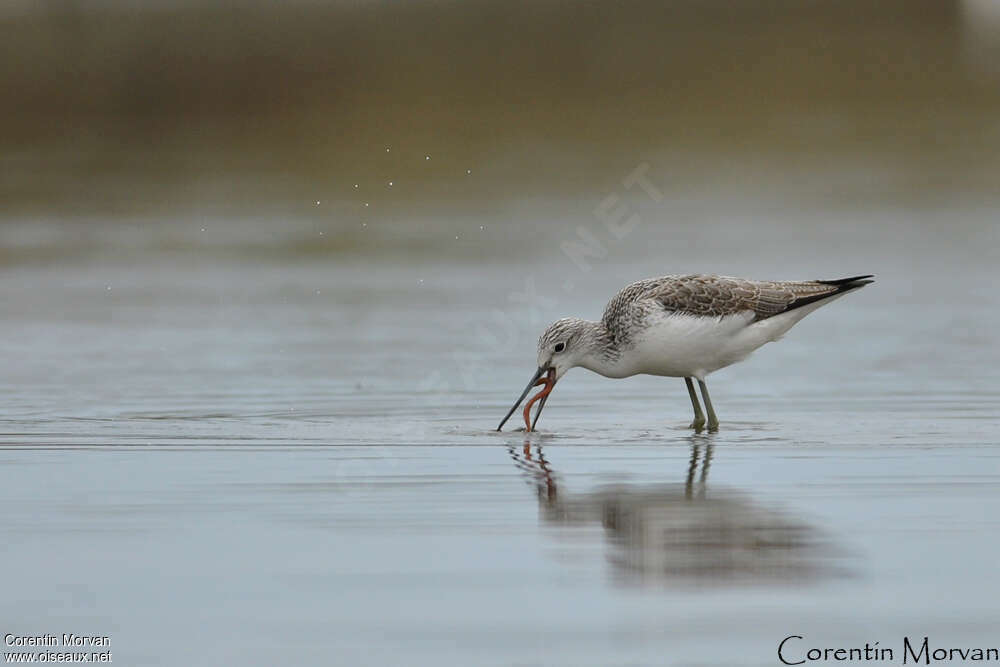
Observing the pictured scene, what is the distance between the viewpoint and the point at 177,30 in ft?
141

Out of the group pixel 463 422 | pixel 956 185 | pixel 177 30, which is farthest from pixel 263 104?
pixel 463 422

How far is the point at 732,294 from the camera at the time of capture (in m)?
13.8

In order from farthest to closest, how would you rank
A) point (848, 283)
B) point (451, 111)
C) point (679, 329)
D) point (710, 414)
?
point (451, 111), point (848, 283), point (679, 329), point (710, 414)

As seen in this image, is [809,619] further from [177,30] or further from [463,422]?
[177,30]

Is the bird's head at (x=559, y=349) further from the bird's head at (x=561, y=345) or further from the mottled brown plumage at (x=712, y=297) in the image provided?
the mottled brown plumage at (x=712, y=297)

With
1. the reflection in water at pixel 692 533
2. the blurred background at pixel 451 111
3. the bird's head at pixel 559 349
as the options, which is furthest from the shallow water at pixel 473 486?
the blurred background at pixel 451 111

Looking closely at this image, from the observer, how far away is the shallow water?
7871 millimetres

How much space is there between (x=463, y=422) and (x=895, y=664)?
6.51 metres

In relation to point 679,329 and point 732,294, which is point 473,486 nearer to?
point 679,329

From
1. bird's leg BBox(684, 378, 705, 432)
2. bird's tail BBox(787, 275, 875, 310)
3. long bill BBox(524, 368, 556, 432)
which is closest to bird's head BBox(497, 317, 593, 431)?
long bill BBox(524, 368, 556, 432)

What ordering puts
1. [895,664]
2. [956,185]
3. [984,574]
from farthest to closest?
[956,185]
[984,574]
[895,664]

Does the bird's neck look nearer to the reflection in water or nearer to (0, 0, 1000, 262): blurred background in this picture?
the reflection in water

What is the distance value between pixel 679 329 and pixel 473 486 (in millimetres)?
3121

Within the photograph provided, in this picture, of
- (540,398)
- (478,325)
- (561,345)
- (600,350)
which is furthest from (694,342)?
(478,325)
